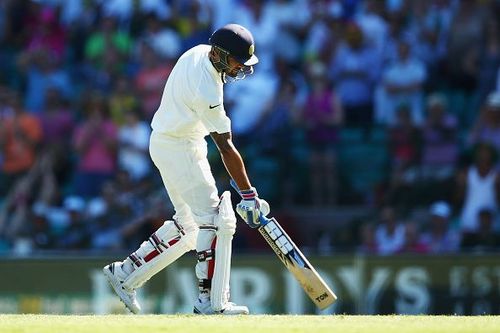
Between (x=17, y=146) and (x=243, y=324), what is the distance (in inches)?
285

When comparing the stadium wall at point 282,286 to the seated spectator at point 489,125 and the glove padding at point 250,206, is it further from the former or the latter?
the glove padding at point 250,206

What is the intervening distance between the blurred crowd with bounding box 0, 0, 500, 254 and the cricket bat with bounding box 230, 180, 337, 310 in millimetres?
3912

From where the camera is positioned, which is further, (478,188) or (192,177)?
(478,188)

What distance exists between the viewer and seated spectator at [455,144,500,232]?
41.2ft

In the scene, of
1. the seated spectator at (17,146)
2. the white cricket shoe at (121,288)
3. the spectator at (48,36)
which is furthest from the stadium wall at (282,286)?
the spectator at (48,36)

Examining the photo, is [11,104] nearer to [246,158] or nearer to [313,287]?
[246,158]

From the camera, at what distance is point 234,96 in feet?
45.4

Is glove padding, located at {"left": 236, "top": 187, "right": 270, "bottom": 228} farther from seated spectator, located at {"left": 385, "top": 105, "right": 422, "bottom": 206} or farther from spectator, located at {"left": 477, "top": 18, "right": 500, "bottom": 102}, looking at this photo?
spectator, located at {"left": 477, "top": 18, "right": 500, "bottom": 102}

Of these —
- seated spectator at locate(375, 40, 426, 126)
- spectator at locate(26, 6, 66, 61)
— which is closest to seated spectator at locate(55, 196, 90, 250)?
spectator at locate(26, 6, 66, 61)

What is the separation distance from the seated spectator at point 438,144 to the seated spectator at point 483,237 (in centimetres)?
89

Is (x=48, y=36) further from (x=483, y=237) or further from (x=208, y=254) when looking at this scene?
(x=208, y=254)

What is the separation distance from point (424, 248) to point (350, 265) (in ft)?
3.59

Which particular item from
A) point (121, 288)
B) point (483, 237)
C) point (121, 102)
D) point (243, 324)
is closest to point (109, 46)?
point (121, 102)

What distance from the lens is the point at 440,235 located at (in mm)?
12539
